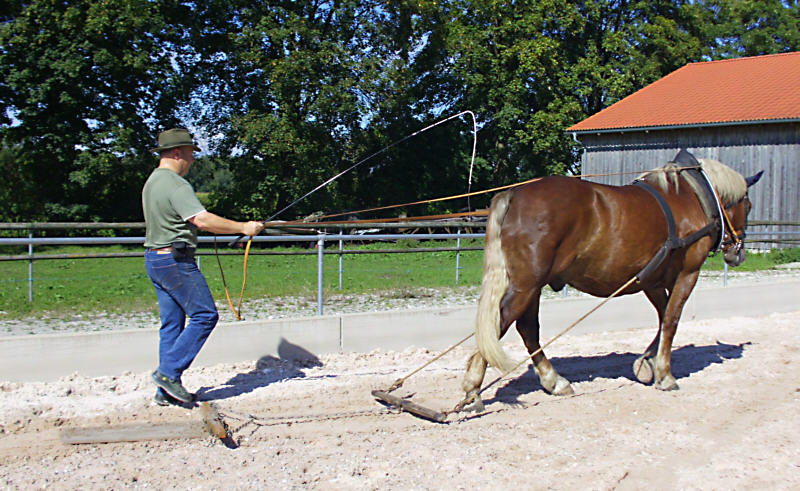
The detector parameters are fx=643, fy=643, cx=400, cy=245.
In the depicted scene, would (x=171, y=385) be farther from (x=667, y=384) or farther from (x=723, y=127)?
(x=723, y=127)

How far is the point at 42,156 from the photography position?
23.2 metres

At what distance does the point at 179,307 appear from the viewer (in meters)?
4.73

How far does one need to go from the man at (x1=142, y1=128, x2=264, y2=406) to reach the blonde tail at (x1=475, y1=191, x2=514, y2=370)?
1.74m

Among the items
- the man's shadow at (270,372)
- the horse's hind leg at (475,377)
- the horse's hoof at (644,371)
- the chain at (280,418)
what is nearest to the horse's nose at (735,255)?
the horse's hoof at (644,371)

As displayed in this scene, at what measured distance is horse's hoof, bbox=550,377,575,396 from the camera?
539 cm

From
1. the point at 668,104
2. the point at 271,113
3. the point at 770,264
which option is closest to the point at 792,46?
the point at 668,104

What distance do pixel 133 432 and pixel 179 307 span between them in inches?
39.7

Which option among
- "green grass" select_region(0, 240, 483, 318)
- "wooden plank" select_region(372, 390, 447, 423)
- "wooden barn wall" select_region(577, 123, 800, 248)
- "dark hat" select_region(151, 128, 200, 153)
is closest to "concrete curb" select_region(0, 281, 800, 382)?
A: "wooden plank" select_region(372, 390, 447, 423)

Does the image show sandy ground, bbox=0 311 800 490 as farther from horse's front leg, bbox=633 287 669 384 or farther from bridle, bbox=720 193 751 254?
bridle, bbox=720 193 751 254

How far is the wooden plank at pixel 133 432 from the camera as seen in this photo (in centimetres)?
396

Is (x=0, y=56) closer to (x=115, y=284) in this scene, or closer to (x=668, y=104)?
(x=115, y=284)

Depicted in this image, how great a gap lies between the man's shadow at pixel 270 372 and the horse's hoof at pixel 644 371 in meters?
2.96

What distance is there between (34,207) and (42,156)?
2792 mm

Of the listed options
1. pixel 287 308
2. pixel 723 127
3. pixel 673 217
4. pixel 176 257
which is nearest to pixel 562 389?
pixel 673 217
